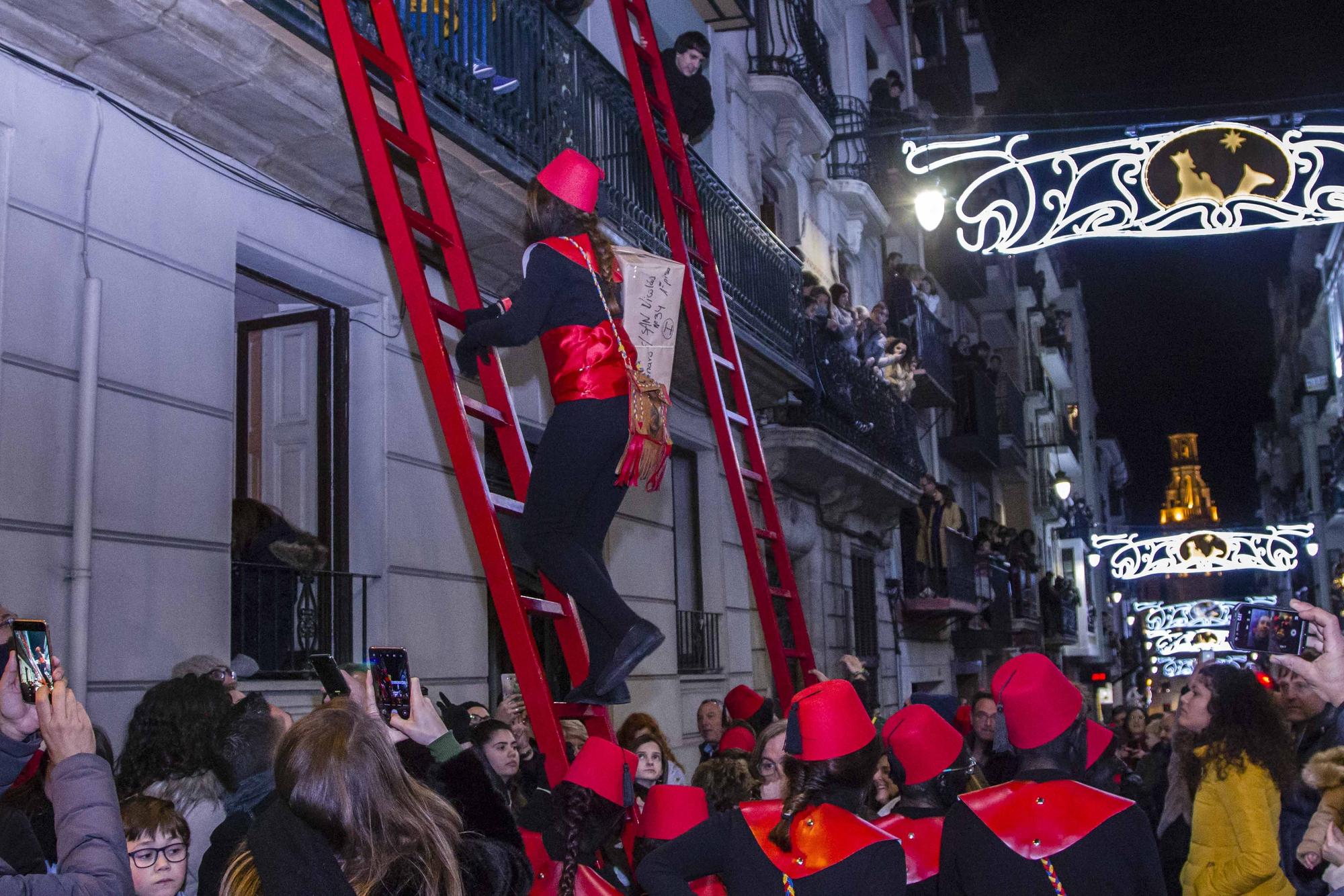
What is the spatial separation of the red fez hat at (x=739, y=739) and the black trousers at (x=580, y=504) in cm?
207

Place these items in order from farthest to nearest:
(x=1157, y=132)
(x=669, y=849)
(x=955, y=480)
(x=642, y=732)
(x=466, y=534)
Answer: (x=955, y=480)
(x=1157, y=132)
(x=466, y=534)
(x=642, y=732)
(x=669, y=849)

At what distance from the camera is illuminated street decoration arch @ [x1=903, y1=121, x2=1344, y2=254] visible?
31.0 feet

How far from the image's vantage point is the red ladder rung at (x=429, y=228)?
537 cm

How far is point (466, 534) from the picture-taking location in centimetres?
862

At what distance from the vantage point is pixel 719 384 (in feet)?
24.4

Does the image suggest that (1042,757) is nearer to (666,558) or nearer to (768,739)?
(768,739)

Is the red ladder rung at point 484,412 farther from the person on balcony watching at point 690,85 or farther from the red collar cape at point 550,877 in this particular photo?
the person on balcony watching at point 690,85

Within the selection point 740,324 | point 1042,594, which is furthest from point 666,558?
point 1042,594

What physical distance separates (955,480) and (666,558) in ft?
51.8

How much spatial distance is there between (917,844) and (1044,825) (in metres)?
0.69

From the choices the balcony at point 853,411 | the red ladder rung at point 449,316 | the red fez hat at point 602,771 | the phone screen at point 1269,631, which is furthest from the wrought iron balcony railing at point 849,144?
the red fez hat at point 602,771

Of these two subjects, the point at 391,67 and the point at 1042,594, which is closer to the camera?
the point at 391,67

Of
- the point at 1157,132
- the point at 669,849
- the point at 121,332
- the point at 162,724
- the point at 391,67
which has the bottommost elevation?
the point at 669,849

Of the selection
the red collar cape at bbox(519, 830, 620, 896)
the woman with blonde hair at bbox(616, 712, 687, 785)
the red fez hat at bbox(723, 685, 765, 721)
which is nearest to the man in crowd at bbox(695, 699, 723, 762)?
the red fez hat at bbox(723, 685, 765, 721)
